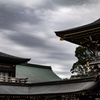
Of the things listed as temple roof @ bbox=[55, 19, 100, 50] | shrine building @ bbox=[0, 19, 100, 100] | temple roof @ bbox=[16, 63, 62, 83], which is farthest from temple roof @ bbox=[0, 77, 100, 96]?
temple roof @ bbox=[16, 63, 62, 83]

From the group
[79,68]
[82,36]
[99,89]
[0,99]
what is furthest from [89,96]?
[79,68]

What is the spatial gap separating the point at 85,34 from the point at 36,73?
2587 cm

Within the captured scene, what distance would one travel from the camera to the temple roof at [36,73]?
39375 millimetres

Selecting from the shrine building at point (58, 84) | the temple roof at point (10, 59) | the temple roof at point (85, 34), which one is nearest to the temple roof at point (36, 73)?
the shrine building at point (58, 84)

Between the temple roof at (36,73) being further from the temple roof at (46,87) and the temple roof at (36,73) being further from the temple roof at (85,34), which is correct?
the temple roof at (85,34)

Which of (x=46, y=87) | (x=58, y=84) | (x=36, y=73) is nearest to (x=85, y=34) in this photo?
(x=58, y=84)

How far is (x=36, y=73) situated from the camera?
42.6 meters

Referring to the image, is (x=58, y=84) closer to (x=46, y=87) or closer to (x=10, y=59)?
(x=46, y=87)

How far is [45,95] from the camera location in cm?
2622

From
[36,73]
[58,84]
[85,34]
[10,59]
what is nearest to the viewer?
[85,34]

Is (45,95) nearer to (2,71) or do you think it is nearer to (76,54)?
(2,71)

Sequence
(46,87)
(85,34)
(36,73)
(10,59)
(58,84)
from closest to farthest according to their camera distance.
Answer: (85,34)
(58,84)
(46,87)
(10,59)
(36,73)

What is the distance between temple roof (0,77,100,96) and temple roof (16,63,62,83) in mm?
7213

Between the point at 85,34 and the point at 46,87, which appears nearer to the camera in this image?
the point at 85,34
